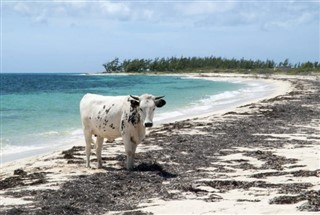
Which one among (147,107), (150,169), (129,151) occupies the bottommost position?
(150,169)

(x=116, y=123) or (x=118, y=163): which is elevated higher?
(x=116, y=123)

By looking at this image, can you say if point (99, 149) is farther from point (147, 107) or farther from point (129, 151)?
point (147, 107)

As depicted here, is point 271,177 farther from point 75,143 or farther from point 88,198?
point 75,143

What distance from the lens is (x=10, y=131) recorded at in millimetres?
24531

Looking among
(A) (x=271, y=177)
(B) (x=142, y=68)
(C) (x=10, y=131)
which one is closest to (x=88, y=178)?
(A) (x=271, y=177)

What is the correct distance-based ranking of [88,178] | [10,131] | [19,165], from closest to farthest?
[88,178] → [19,165] → [10,131]

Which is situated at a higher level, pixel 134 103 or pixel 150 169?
pixel 134 103

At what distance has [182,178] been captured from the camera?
11.6 meters

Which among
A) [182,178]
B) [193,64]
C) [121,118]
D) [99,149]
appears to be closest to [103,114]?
[121,118]

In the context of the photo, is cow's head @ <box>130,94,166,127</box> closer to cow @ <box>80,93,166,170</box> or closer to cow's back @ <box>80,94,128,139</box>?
cow @ <box>80,93,166,170</box>

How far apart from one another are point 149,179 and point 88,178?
1.31m

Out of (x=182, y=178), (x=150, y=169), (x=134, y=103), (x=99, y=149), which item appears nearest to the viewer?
(x=182, y=178)

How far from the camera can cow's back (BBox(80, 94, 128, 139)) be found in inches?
512

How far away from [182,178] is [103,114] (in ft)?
9.12
